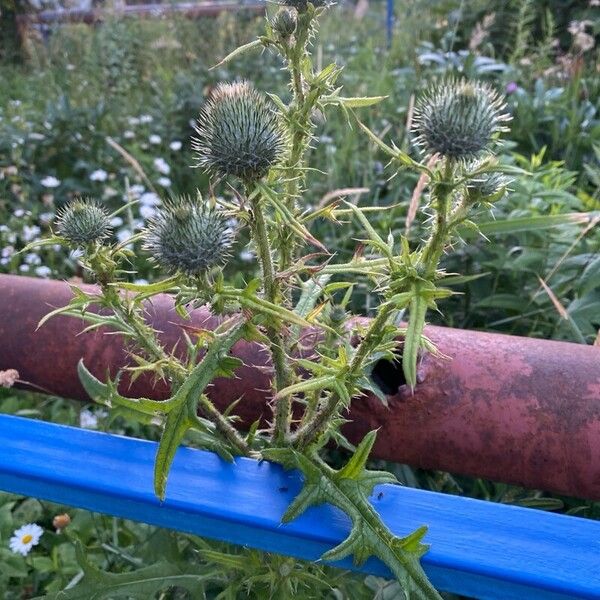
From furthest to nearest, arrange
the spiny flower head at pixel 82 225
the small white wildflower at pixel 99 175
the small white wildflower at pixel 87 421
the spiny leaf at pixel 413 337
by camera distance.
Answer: the small white wildflower at pixel 99 175
the small white wildflower at pixel 87 421
the spiny flower head at pixel 82 225
the spiny leaf at pixel 413 337

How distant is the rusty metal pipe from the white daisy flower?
77 cm

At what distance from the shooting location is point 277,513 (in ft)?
3.92

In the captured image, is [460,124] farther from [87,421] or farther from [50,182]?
[50,182]

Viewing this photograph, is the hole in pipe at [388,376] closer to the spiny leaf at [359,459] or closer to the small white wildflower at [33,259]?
the spiny leaf at [359,459]

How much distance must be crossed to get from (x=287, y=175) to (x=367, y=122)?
2331 millimetres

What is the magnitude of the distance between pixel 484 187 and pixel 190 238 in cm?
48

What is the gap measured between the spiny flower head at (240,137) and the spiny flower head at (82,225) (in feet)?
0.81

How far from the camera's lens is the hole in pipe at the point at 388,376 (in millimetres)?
1490

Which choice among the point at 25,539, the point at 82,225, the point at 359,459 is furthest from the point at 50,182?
the point at 359,459

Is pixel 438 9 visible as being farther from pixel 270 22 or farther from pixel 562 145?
pixel 270 22

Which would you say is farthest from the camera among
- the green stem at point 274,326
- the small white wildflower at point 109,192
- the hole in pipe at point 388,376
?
the small white wildflower at point 109,192

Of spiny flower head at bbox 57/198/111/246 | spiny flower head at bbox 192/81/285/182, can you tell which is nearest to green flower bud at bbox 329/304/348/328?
spiny flower head at bbox 192/81/285/182

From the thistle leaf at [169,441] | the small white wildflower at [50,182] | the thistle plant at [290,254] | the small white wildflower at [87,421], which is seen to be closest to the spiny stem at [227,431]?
the thistle plant at [290,254]

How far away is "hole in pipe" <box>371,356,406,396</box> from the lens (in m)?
1.49
